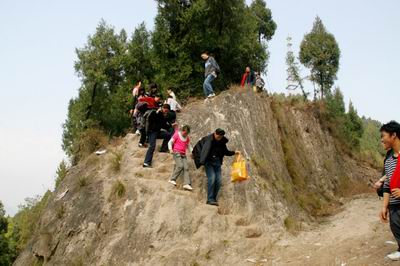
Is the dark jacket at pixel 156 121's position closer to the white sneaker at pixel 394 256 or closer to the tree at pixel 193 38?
the white sneaker at pixel 394 256

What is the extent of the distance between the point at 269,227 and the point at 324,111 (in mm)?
13873

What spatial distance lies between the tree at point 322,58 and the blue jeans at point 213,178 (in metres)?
29.6

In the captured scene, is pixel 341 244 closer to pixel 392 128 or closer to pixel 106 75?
pixel 392 128

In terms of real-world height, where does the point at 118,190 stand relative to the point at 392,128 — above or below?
below

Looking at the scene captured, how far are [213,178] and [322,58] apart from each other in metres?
31.1

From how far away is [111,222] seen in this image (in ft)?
38.5

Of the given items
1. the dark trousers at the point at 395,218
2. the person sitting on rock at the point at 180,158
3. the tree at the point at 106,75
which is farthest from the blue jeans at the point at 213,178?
the tree at the point at 106,75

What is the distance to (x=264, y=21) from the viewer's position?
3803 cm

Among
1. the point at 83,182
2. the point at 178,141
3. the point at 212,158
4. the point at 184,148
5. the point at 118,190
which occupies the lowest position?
the point at 118,190

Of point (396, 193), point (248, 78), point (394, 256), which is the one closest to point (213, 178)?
point (394, 256)

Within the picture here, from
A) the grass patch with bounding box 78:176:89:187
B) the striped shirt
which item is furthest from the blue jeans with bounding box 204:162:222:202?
the striped shirt

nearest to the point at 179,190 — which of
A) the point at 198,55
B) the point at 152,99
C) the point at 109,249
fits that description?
the point at 109,249

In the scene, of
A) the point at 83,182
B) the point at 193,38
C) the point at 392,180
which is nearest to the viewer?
the point at 392,180

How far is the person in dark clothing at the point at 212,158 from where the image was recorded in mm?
11430
